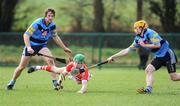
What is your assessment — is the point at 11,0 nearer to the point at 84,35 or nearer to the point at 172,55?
the point at 84,35

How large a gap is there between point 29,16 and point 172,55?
122 feet

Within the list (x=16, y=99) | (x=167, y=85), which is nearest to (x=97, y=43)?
(x=167, y=85)

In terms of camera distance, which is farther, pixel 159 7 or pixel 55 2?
pixel 55 2

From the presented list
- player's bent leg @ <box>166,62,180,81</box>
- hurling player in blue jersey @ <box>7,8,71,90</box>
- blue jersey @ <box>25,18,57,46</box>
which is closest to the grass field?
player's bent leg @ <box>166,62,180,81</box>

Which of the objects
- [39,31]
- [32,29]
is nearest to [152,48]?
[39,31]

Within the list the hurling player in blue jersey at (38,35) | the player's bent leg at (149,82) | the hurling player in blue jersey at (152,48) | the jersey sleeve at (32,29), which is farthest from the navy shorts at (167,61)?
the jersey sleeve at (32,29)

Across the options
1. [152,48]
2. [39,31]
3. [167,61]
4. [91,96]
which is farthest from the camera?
[39,31]

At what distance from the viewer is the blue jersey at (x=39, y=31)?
15977mm

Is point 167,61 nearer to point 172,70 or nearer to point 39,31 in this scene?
point 172,70

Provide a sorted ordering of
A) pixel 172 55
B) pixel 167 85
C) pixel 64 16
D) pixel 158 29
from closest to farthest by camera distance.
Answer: pixel 172 55 → pixel 167 85 → pixel 158 29 → pixel 64 16

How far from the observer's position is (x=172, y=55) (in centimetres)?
1598

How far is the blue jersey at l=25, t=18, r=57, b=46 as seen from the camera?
15977mm

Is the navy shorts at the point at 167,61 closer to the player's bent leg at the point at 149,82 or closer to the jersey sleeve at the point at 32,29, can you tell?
the player's bent leg at the point at 149,82

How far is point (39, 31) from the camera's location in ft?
52.9
